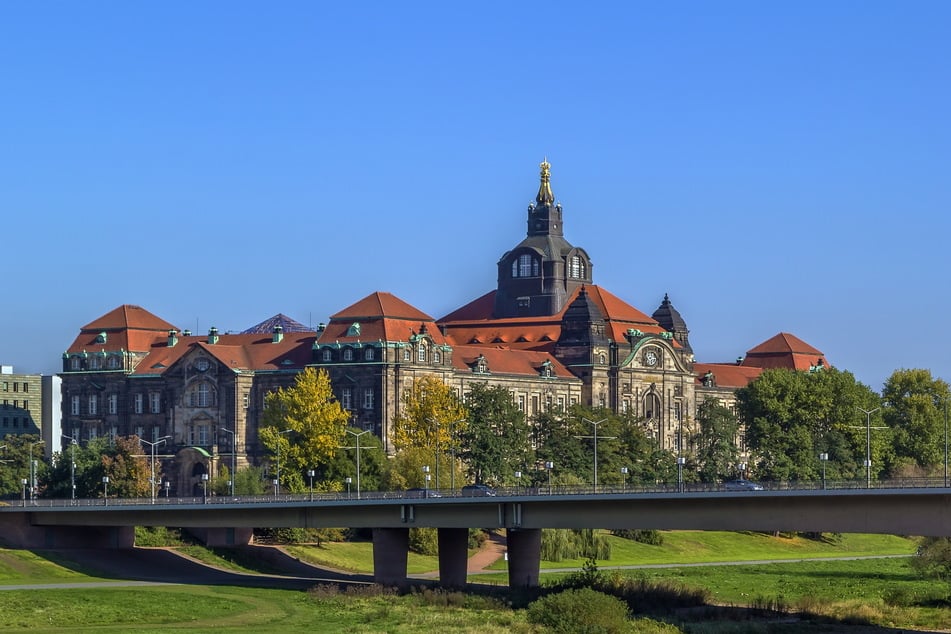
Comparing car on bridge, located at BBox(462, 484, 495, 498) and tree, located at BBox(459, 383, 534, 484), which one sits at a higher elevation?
tree, located at BBox(459, 383, 534, 484)

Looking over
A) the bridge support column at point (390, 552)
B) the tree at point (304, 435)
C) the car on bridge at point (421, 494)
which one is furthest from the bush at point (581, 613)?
the tree at point (304, 435)

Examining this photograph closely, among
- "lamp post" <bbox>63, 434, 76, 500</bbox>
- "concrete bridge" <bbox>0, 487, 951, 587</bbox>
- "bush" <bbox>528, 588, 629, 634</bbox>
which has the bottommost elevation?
"bush" <bbox>528, 588, 629, 634</bbox>

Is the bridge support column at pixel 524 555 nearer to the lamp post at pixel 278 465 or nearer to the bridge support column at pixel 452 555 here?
the bridge support column at pixel 452 555

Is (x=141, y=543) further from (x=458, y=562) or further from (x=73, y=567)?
(x=458, y=562)

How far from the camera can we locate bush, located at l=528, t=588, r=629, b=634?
117562 millimetres

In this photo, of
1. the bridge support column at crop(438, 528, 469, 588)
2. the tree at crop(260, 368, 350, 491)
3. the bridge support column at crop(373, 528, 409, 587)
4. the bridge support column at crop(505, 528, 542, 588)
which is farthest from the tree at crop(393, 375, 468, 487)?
the bridge support column at crop(505, 528, 542, 588)

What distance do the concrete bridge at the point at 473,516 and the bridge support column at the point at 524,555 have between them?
A: 0.20 feet

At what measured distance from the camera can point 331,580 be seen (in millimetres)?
147500

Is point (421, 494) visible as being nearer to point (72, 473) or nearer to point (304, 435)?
point (304, 435)

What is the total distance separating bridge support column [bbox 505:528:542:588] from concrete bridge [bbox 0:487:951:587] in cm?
6

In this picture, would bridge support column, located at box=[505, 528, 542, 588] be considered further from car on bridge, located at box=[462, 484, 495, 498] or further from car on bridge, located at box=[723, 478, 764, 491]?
car on bridge, located at box=[723, 478, 764, 491]

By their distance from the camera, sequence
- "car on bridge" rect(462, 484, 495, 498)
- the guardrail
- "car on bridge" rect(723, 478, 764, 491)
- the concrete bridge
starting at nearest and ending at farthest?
the concrete bridge
the guardrail
"car on bridge" rect(723, 478, 764, 491)
"car on bridge" rect(462, 484, 495, 498)

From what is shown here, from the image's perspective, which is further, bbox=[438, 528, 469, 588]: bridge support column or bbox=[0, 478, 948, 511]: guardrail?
bbox=[438, 528, 469, 588]: bridge support column

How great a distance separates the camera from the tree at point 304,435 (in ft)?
627
